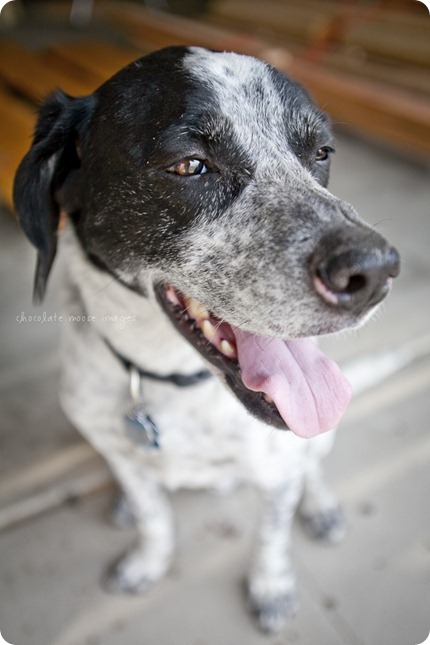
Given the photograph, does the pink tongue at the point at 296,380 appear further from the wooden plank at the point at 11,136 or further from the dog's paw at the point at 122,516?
the wooden plank at the point at 11,136

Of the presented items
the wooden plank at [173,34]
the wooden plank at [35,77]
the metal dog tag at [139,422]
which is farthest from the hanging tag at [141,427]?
the wooden plank at [173,34]

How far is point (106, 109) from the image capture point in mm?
1368

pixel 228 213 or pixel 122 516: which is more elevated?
pixel 228 213

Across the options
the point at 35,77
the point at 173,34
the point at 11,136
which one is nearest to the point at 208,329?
the point at 11,136

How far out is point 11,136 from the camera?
2.91 metres

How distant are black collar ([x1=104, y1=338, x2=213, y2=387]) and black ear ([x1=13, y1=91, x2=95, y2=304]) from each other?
319 millimetres

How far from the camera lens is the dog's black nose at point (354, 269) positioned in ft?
3.43

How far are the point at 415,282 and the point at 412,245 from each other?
40 cm

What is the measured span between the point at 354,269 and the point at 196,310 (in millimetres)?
423

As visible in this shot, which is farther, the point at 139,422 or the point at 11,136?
the point at 11,136

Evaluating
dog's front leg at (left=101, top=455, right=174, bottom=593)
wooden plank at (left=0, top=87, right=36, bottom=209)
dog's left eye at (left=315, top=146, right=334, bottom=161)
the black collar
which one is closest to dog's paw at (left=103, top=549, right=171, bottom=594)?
dog's front leg at (left=101, top=455, right=174, bottom=593)

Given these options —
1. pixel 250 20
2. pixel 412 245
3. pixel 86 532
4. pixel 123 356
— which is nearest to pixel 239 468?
pixel 123 356

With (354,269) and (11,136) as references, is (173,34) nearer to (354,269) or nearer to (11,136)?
(11,136)

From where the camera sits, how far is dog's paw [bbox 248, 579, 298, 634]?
72.6 inches
